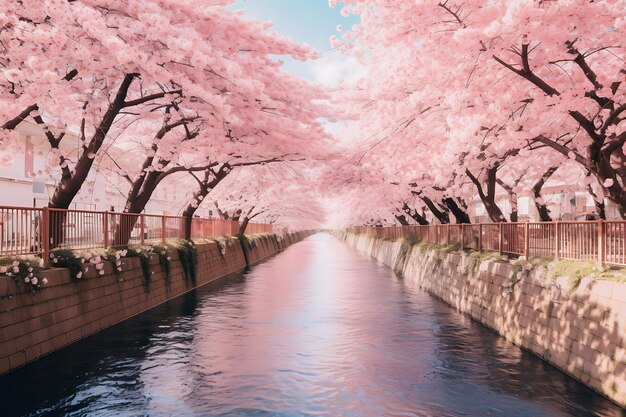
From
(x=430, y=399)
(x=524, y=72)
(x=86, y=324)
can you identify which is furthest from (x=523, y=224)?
(x=86, y=324)

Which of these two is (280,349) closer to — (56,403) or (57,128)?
(56,403)

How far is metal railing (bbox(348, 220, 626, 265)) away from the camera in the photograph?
984 centimetres

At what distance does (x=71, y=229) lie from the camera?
1370cm

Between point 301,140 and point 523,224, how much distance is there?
8783 mm

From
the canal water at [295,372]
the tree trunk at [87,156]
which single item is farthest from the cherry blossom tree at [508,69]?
the tree trunk at [87,156]

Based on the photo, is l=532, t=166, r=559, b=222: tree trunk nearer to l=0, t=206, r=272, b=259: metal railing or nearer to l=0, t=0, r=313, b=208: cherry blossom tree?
l=0, t=0, r=313, b=208: cherry blossom tree

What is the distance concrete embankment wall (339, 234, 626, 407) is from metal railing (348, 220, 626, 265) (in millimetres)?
683

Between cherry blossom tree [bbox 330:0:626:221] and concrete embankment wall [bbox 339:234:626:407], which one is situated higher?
cherry blossom tree [bbox 330:0:626:221]

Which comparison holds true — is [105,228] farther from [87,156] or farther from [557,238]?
[557,238]

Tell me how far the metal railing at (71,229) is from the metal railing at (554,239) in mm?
10569

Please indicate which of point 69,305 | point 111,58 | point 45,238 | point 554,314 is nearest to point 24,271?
point 45,238

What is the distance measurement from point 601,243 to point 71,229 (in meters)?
11.5

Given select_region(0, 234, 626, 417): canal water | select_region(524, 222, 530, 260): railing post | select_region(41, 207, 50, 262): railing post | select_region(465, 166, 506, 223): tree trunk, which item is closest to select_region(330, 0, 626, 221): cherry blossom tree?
select_region(524, 222, 530, 260): railing post

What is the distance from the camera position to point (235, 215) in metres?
43.8
